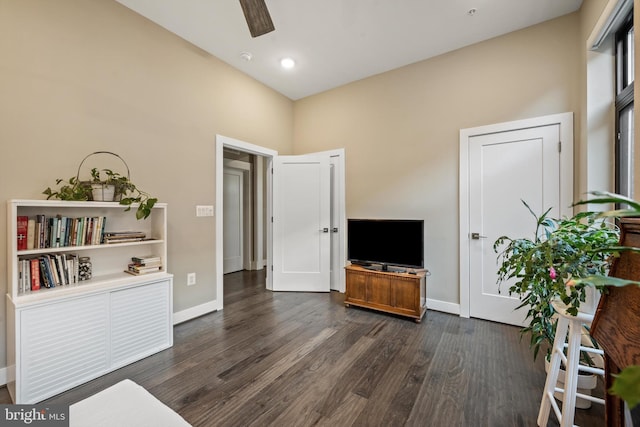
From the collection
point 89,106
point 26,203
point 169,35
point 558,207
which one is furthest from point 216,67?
point 558,207

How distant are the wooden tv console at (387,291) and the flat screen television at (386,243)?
15cm

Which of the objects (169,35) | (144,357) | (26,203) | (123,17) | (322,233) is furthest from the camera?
(322,233)

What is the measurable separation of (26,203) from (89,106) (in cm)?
95

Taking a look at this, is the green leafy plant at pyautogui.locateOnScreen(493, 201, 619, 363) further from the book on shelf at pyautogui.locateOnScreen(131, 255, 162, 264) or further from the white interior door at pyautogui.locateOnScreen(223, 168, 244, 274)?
the white interior door at pyautogui.locateOnScreen(223, 168, 244, 274)

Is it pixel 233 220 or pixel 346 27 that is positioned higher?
pixel 346 27

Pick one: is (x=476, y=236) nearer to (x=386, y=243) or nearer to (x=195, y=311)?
(x=386, y=243)

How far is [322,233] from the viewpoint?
12.7ft

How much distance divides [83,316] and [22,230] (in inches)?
26.7

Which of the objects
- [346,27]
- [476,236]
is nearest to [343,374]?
[476,236]

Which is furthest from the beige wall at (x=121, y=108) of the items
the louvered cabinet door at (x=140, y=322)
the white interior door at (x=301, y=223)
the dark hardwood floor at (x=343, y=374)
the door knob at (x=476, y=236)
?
the door knob at (x=476, y=236)

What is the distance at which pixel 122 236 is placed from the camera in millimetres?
2227

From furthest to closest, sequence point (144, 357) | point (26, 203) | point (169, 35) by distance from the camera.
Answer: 1. point (169, 35)
2. point (144, 357)
3. point (26, 203)

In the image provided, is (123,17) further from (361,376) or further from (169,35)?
(361,376)

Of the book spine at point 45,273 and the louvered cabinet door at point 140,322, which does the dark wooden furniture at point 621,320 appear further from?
the book spine at point 45,273
